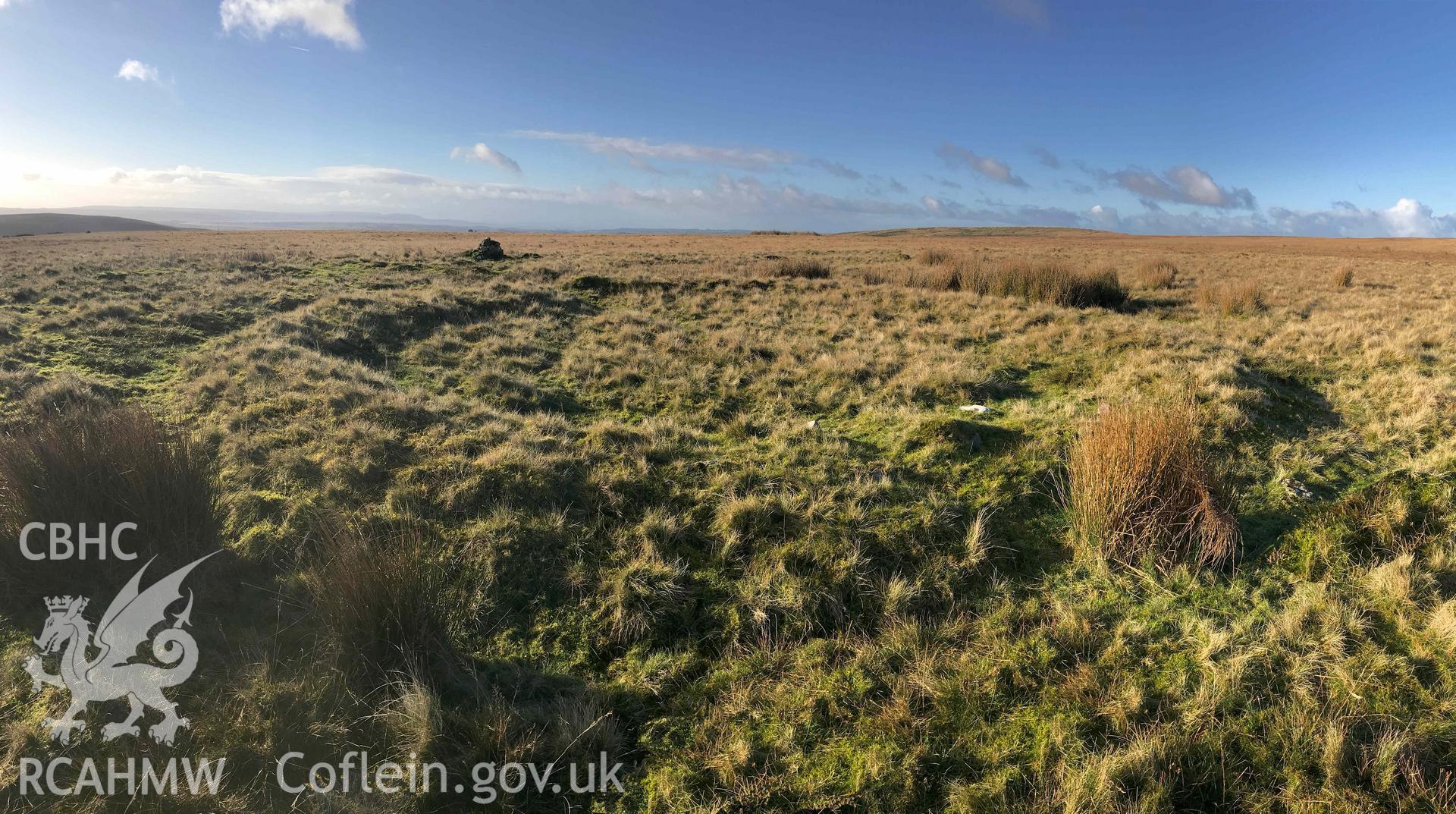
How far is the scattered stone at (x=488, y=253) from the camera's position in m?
26.9

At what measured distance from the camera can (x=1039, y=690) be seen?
10.7ft

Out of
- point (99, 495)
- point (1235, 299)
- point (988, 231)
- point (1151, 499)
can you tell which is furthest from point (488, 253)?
point (988, 231)

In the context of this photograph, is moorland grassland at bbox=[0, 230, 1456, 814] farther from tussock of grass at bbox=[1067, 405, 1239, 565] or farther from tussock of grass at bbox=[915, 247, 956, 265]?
tussock of grass at bbox=[915, 247, 956, 265]

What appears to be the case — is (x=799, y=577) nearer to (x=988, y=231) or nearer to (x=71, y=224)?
(x=988, y=231)

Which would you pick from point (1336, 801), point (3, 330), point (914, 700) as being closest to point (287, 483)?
point (914, 700)

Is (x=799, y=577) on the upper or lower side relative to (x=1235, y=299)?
lower

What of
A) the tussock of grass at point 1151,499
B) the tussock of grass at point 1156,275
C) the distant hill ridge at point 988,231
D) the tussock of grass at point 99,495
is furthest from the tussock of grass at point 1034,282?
the distant hill ridge at point 988,231

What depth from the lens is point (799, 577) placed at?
4.27 meters

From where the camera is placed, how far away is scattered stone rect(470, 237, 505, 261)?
26.9 meters

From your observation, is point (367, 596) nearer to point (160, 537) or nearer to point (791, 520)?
point (160, 537)

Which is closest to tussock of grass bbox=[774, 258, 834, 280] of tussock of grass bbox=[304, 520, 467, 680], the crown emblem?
tussock of grass bbox=[304, 520, 467, 680]

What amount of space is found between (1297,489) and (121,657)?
8.41 metres

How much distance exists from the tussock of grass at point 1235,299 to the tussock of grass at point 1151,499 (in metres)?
14.2

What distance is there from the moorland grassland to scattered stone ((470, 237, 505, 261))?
19022mm
